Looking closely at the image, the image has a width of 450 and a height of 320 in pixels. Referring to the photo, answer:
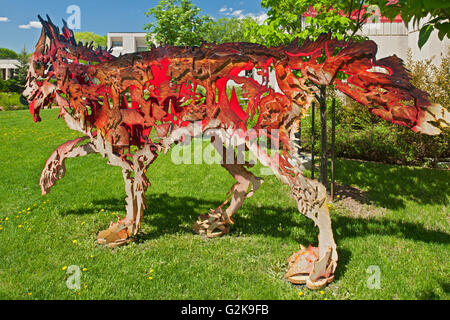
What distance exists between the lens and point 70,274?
393 centimetres

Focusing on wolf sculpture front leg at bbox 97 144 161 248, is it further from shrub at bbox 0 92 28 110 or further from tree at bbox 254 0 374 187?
shrub at bbox 0 92 28 110

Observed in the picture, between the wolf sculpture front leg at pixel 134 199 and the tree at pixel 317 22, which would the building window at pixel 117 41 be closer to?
the tree at pixel 317 22

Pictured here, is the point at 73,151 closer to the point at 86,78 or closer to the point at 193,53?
the point at 86,78

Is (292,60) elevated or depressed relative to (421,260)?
elevated

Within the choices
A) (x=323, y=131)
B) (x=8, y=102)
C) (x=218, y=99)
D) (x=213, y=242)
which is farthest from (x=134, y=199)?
(x=8, y=102)

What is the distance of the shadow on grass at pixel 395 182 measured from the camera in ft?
20.9

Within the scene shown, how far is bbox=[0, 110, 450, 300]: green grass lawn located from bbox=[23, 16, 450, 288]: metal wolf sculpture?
1.21ft

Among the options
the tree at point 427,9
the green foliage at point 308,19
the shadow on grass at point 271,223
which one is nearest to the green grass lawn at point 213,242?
the shadow on grass at point 271,223

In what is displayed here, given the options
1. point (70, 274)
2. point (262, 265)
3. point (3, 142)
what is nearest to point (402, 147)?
point (262, 265)

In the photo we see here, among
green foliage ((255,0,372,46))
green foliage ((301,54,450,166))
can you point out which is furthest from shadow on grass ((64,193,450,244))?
green foliage ((301,54,450,166))

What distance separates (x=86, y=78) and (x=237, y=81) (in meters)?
2.12

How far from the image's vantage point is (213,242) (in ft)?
15.5

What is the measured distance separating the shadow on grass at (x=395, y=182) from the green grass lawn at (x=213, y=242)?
Result: 0.02 m

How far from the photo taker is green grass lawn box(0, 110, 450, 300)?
3641mm
